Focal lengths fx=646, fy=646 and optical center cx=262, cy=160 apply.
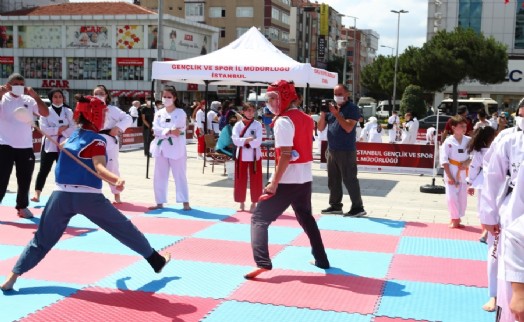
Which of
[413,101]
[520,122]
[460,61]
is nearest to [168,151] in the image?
[520,122]

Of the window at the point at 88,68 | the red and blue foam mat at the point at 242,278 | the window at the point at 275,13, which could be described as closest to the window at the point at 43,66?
the window at the point at 88,68

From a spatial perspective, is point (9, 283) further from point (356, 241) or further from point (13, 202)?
point (13, 202)

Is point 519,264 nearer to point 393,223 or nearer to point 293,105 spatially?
point 293,105

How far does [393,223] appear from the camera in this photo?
33.0 ft

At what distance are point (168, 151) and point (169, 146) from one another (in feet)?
0.27

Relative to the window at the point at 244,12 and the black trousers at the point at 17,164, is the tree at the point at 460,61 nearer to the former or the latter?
the window at the point at 244,12

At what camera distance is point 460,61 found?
55344mm

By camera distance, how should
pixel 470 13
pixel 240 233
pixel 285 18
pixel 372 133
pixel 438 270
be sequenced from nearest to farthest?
pixel 438 270, pixel 240 233, pixel 372 133, pixel 470 13, pixel 285 18

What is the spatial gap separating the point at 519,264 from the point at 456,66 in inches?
2191

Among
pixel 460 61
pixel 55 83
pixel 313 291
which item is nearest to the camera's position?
pixel 313 291

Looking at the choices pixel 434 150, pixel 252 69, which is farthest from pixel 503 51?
pixel 252 69

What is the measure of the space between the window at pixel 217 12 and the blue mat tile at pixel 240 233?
246 ft

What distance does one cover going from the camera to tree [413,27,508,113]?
55.6 meters

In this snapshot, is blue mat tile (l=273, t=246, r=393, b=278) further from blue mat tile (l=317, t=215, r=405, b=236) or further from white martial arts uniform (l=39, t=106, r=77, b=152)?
white martial arts uniform (l=39, t=106, r=77, b=152)
